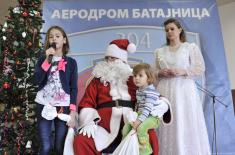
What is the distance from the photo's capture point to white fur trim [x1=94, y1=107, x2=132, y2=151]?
8.02 feet

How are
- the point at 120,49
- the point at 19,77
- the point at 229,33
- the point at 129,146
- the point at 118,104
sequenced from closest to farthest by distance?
the point at 129,146 → the point at 118,104 → the point at 120,49 → the point at 19,77 → the point at 229,33

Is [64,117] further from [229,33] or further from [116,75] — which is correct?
[229,33]

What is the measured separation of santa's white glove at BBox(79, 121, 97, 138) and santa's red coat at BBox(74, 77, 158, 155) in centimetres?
3

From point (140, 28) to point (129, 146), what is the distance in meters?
2.58

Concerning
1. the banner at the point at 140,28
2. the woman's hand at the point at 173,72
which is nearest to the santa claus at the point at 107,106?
the woman's hand at the point at 173,72

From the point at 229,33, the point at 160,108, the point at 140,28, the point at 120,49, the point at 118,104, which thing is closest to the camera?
the point at 160,108

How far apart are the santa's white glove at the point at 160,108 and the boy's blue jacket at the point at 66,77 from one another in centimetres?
65

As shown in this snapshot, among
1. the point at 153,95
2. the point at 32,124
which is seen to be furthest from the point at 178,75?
the point at 32,124

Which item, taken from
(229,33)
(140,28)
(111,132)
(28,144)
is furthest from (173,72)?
(229,33)

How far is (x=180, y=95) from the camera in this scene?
2.89m

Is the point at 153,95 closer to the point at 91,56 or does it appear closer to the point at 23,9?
the point at 23,9

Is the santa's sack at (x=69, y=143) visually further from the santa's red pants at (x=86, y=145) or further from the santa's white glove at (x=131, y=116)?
the santa's white glove at (x=131, y=116)

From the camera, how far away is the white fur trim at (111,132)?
2.45 meters

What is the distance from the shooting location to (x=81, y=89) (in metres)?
4.20
